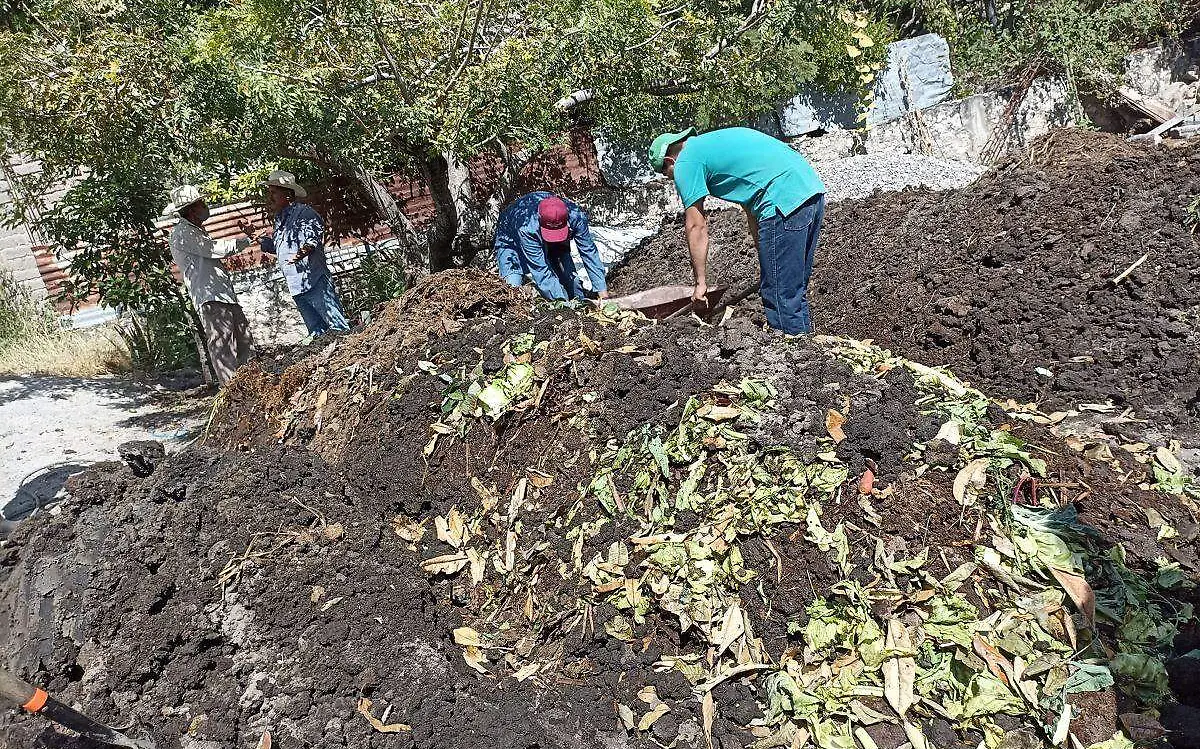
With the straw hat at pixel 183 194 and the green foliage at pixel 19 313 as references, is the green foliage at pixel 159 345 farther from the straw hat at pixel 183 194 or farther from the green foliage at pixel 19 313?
the green foliage at pixel 19 313

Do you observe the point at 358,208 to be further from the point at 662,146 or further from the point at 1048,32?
the point at 1048,32

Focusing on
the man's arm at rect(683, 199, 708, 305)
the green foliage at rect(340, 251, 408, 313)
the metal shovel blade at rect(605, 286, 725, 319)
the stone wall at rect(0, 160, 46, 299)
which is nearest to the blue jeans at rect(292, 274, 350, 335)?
the green foliage at rect(340, 251, 408, 313)

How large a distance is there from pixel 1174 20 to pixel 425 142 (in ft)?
36.7

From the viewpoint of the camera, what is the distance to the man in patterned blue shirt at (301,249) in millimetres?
6129

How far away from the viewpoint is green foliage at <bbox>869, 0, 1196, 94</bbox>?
10281 millimetres

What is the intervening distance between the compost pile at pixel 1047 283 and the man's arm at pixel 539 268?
61.4 inches

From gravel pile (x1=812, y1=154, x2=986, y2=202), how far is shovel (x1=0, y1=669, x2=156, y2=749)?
24.6 ft

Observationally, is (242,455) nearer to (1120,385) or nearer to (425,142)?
(425,142)

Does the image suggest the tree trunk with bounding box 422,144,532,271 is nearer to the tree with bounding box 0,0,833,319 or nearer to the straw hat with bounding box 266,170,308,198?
the tree with bounding box 0,0,833,319

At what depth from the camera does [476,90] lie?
5430mm

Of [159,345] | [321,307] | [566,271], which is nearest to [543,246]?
[566,271]

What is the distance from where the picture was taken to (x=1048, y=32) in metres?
10.4

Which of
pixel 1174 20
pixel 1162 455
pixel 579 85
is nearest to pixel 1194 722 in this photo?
pixel 1162 455

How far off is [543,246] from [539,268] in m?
0.16
